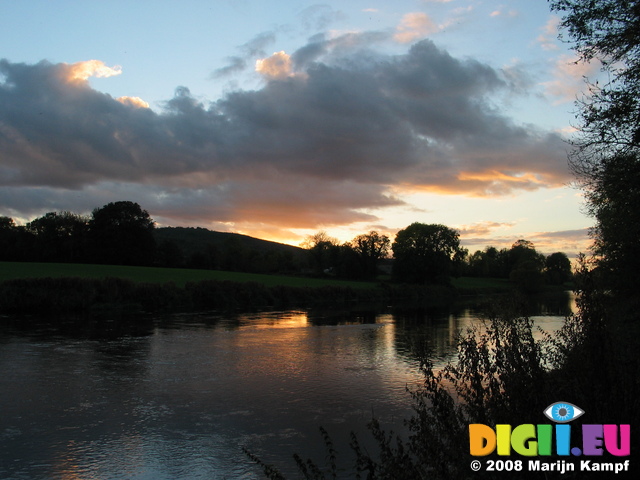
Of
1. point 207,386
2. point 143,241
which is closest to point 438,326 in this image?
point 207,386

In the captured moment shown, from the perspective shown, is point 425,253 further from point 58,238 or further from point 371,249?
point 58,238

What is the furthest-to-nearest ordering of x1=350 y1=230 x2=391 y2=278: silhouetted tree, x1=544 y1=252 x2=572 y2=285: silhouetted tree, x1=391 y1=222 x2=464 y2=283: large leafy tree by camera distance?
1. x1=544 y1=252 x2=572 y2=285: silhouetted tree
2. x1=350 y1=230 x2=391 y2=278: silhouetted tree
3. x1=391 y1=222 x2=464 y2=283: large leafy tree

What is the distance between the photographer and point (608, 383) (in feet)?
14.3

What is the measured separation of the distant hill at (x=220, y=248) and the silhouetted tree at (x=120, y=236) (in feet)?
24.9

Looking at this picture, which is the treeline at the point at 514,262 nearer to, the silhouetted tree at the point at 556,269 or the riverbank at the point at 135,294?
the silhouetted tree at the point at 556,269

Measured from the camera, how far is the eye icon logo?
3.95 m

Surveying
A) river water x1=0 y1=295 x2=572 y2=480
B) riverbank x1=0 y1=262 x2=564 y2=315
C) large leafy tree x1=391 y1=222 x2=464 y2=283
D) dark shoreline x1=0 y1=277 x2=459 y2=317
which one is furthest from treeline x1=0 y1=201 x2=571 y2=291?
river water x1=0 y1=295 x2=572 y2=480

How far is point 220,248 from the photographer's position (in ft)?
402

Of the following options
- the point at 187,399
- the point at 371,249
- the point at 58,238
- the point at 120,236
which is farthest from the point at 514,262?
the point at 187,399

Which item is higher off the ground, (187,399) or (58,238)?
(58,238)

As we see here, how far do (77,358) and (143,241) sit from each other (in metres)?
62.3

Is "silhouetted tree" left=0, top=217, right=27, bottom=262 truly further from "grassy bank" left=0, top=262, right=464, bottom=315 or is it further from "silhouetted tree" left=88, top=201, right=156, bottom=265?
"grassy bank" left=0, top=262, right=464, bottom=315

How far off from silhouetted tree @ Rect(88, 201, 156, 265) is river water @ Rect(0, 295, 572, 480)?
2124 inches

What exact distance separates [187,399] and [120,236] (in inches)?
2701
